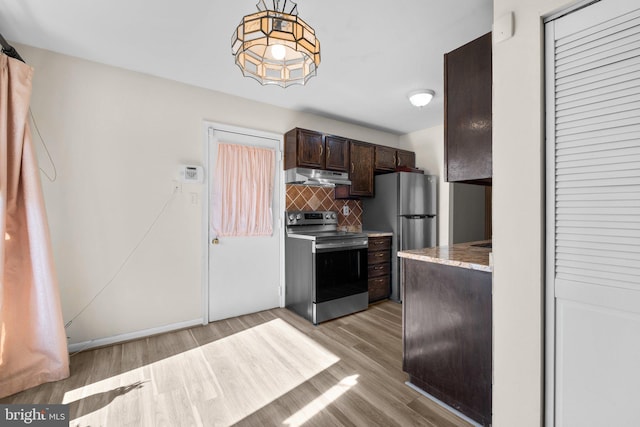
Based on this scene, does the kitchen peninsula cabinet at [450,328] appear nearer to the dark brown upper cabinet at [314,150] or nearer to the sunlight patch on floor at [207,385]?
the sunlight patch on floor at [207,385]

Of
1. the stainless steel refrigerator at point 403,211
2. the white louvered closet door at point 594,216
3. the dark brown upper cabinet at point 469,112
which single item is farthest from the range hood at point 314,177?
the white louvered closet door at point 594,216

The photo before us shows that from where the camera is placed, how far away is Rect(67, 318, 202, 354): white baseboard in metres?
2.29

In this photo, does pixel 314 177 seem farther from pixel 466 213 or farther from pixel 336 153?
pixel 466 213

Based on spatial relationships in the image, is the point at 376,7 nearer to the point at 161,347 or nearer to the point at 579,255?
the point at 579,255

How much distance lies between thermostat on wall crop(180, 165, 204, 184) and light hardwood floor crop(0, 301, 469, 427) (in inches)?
59.9

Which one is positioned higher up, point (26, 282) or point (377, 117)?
point (377, 117)

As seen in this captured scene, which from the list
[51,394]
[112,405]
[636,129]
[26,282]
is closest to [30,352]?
[51,394]

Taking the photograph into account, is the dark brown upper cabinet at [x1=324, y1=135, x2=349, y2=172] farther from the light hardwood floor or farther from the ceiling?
the light hardwood floor

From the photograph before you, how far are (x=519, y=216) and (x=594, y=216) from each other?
9.4 inches

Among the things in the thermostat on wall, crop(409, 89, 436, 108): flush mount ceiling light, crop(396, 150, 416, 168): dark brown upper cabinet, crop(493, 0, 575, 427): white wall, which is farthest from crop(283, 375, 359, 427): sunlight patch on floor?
crop(396, 150, 416, 168): dark brown upper cabinet

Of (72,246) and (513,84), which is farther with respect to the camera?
(72,246)

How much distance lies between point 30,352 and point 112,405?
78 centimetres

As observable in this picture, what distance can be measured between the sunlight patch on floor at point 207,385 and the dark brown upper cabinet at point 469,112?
64.3 inches

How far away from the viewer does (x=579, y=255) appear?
1.09 meters
